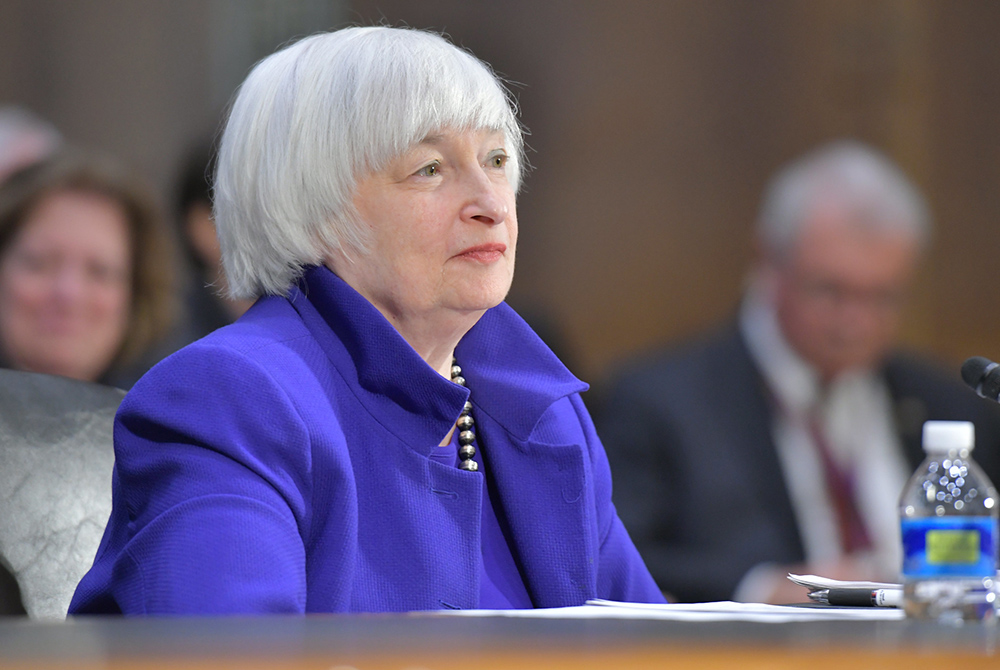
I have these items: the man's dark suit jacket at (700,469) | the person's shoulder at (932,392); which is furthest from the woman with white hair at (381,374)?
the person's shoulder at (932,392)

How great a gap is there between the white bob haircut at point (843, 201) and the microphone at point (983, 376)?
239 cm

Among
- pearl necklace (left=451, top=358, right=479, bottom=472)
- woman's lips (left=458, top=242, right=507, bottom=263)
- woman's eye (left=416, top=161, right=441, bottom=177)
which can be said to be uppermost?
woman's eye (left=416, top=161, right=441, bottom=177)

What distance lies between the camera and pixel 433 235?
1442mm

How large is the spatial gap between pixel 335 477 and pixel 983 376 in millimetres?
611

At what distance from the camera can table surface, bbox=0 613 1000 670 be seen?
584 mm

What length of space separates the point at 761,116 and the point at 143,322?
2.46 m

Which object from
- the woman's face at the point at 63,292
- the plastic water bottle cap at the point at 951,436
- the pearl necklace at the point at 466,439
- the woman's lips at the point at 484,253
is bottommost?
the woman's face at the point at 63,292

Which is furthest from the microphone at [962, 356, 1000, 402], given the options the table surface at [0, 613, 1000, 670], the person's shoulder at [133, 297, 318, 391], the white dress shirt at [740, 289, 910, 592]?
the white dress shirt at [740, 289, 910, 592]

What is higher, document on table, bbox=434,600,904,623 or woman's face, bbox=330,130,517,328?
woman's face, bbox=330,130,517,328

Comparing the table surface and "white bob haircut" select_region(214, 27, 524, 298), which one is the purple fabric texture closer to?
"white bob haircut" select_region(214, 27, 524, 298)

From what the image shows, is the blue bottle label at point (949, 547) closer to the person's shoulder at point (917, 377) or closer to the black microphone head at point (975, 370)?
the black microphone head at point (975, 370)

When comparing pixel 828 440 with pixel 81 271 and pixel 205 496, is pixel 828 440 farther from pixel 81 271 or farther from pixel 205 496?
pixel 205 496

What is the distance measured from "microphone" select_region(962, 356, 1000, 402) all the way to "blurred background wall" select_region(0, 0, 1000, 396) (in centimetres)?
315

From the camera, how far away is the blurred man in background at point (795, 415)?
3.04m
